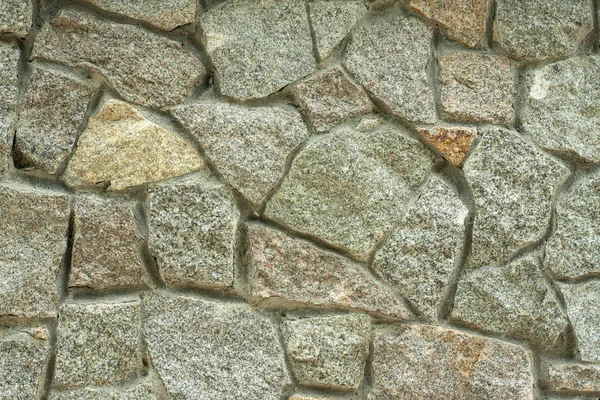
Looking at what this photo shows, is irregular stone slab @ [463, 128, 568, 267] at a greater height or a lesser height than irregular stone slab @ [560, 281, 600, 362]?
greater

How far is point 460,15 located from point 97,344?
3.54 ft

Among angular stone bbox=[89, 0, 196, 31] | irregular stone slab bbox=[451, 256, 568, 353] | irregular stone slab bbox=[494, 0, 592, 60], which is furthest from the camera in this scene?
irregular stone slab bbox=[494, 0, 592, 60]

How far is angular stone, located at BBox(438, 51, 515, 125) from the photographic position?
1.78 m

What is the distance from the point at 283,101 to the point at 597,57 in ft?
2.55

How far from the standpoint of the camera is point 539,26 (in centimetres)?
185

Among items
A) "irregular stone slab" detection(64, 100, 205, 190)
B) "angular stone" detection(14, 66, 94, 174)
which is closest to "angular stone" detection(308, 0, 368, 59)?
"irregular stone slab" detection(64, 100, 205, 190)

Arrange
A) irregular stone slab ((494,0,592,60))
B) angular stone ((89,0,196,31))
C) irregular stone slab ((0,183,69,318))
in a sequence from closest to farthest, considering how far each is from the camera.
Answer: irregular stone slab ((0,183,69,318))
angular stone ((89,0,196,31))
irregular stone slab ((494,0,592,60))

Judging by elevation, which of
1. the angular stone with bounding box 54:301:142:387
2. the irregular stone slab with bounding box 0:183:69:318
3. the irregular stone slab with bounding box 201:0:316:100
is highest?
the irregular stone slab with bounding box 201:0:316:100

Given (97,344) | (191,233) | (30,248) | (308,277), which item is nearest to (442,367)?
(308,277)

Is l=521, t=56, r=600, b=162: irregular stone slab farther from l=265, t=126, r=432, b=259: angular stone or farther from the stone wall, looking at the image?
l=265, t=126, r=432, b=259: angular stone

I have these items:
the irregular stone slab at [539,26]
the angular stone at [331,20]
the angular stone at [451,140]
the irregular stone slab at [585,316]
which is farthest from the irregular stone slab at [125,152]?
the irregular stone slab at [585,316]

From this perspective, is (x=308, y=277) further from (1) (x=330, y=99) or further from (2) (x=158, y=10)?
(2) (x=158, y=10)

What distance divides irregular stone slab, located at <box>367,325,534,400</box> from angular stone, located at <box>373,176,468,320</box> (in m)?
0.06

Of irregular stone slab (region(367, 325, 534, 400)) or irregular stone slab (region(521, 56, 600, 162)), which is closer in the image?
irregular stone slab (region(367, 325, 534, 400))
